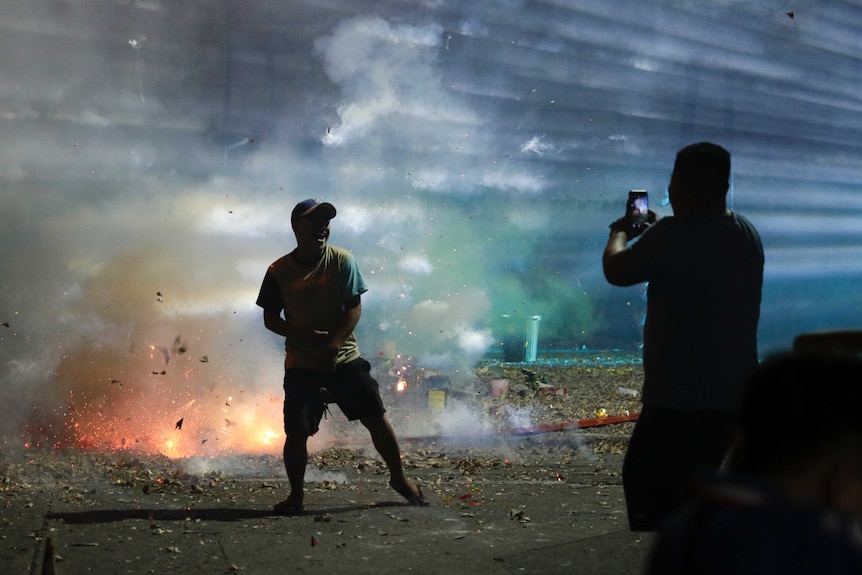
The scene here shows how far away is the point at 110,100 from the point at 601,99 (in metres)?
6.27

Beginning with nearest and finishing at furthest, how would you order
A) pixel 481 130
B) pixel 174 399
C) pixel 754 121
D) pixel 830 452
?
pixel 830 452 → pixel 174 399 → pixel 481 130 → pixel 754 121

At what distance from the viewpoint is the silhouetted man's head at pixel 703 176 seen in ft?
10.6

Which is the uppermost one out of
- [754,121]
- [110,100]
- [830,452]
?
[754,121]

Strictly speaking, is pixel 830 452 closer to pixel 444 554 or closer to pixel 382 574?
pixel 382 574

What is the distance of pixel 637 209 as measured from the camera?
344 cm

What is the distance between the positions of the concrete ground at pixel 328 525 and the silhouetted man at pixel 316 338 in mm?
418

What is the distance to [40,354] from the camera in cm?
920

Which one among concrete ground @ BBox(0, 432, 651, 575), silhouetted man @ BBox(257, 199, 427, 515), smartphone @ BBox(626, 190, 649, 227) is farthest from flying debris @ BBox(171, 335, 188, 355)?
smartphone @ BBox(626, 190, 649, 227)

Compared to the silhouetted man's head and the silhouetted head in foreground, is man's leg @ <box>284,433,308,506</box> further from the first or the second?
the silhouetted head in foreground

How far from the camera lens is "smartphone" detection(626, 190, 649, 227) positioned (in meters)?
3.41

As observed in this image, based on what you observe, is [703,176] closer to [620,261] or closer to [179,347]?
[620,261]


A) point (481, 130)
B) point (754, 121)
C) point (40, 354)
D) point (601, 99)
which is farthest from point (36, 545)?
point (754, 121)

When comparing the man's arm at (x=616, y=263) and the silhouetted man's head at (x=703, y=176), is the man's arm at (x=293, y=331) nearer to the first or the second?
the man's arm at (x=616, y=263)

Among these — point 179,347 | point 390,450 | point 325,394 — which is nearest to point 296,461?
point 325,394
